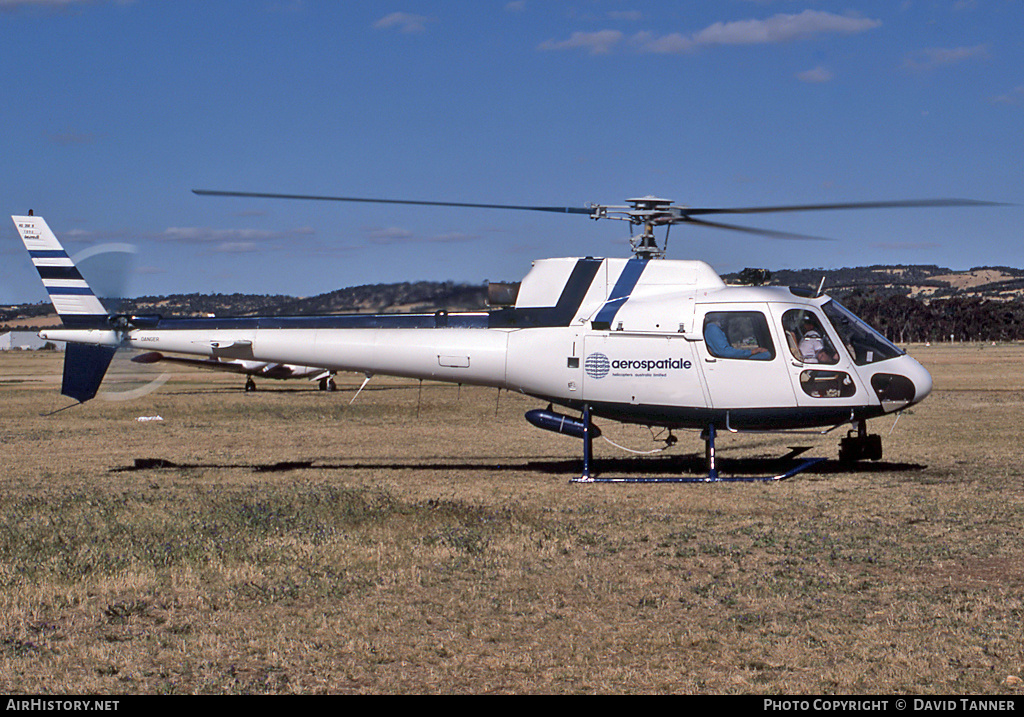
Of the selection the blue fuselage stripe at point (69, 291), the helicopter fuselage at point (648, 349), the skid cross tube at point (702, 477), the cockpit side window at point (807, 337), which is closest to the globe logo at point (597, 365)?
the helicopter fuselage at point (648, 349)

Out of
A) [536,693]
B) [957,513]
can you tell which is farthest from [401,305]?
[536,693]

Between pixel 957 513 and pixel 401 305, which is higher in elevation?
pixel 401 305

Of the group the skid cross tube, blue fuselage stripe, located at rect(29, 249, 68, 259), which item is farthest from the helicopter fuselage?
blue fuselage stripe, located at rect(29, 249, 68, 259)

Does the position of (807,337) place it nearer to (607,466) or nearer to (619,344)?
(619,344)

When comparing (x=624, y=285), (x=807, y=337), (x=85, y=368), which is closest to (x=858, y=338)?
(x=807, y=337)

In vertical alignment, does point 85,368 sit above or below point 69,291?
below

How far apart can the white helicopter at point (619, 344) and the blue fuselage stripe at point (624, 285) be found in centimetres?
2

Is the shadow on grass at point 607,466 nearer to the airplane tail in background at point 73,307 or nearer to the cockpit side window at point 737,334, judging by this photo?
the airplane tail in background at point 73,307

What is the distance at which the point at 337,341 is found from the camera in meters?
15.6

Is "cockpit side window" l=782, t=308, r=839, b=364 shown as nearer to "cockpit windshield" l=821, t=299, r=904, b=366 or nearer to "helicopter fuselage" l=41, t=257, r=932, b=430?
"helicopter fuselage" l=41, t=257, r=932, b=430

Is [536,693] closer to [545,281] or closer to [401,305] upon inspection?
[545,281]

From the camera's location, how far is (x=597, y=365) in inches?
571

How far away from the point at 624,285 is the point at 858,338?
334 cm

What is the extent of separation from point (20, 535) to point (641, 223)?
8608mm
